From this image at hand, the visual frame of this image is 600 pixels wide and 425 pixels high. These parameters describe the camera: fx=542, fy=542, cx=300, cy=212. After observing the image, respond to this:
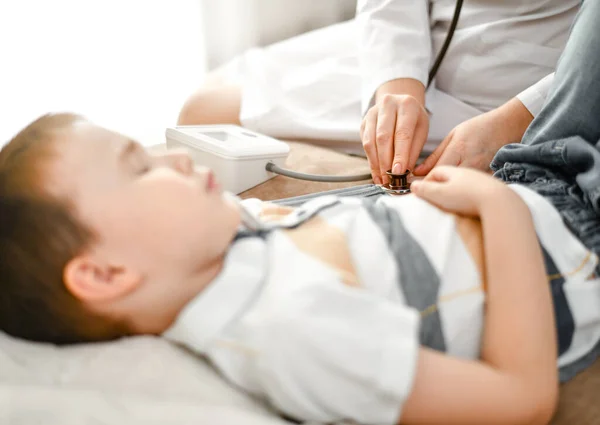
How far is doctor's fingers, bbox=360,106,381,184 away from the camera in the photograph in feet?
3.03

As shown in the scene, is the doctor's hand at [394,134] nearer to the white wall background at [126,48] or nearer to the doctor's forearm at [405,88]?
the doctor's forearm at [405,88]

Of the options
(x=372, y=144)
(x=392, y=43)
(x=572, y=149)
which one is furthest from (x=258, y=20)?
(x=572, y=149)

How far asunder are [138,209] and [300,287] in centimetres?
18

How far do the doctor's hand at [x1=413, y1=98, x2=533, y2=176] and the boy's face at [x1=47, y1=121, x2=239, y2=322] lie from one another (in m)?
0.47

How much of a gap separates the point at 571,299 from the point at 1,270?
0.59 metres

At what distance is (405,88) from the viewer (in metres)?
1.06

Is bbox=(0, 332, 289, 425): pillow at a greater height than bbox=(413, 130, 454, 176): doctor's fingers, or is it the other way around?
bbox=(413, 130, 454, 176): doctor's fingers

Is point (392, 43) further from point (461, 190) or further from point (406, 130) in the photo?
point (461, 190)

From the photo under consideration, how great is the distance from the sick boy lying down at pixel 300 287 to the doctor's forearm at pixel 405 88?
1.57 ft

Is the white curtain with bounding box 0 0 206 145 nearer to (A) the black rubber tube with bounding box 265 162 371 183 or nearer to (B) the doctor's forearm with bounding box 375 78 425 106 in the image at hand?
(A) the black rubber tube with bounding box 265 162 371 183

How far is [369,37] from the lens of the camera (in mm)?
1159

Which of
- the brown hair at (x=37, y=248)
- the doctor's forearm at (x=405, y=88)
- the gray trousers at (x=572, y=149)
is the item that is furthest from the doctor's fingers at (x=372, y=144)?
the brown hair at (x=37, y=248)

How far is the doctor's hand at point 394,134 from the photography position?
881mm

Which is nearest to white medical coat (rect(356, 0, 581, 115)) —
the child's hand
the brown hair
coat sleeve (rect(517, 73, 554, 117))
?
coat sleeve (rect(517, 73, 554, 117))
